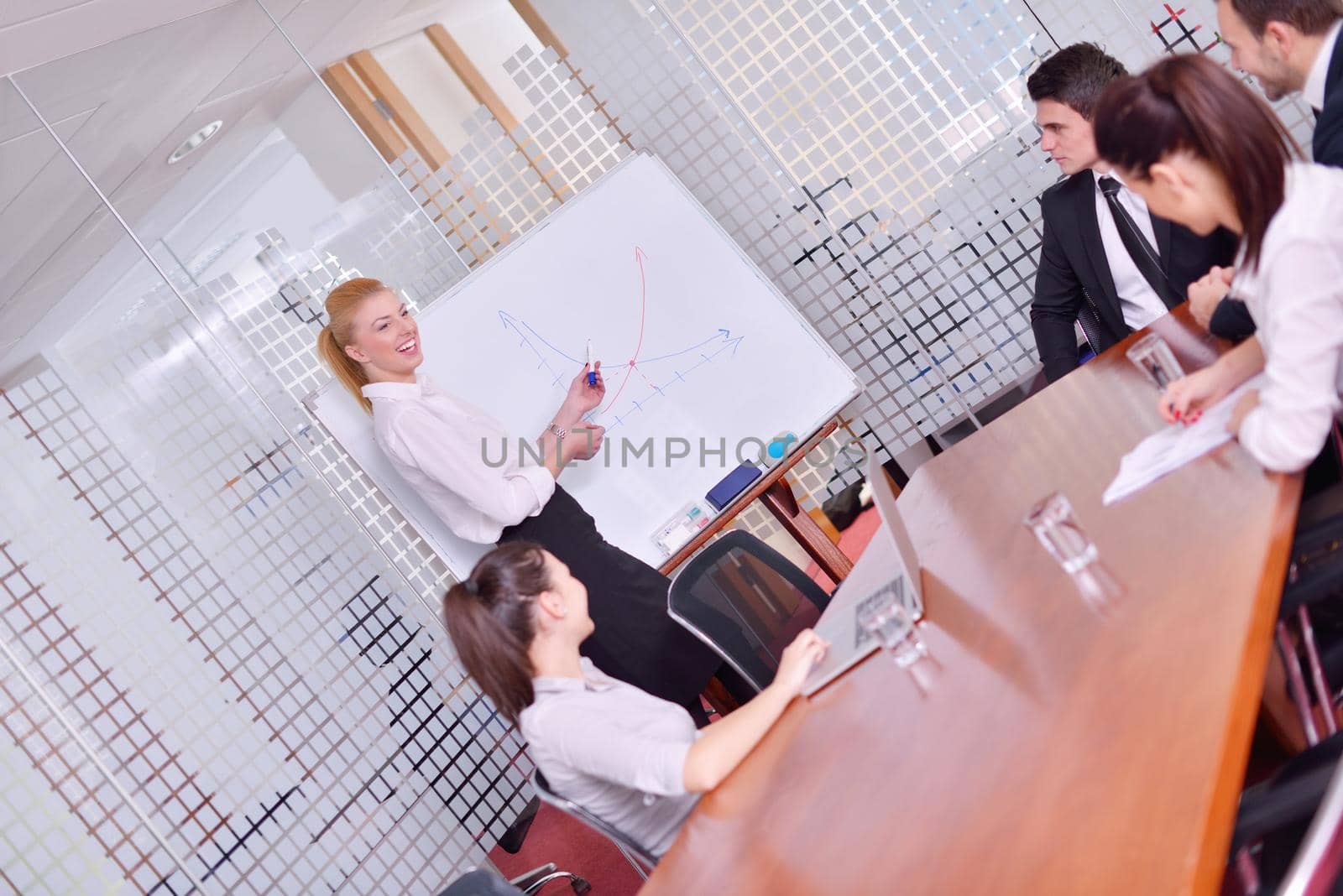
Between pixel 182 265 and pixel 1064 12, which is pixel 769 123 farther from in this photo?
pixel 182 265

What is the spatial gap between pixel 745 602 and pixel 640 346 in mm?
1317

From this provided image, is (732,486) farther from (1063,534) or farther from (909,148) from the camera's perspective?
(1063,534)

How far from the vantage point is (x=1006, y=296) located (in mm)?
4020

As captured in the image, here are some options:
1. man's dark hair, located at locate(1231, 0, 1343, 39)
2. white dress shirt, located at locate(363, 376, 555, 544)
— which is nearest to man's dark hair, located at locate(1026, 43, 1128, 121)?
man's dark hair, located at locate(1231, 0, 1343, 39)

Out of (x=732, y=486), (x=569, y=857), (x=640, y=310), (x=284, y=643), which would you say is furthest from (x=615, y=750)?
(x=569, y=857)

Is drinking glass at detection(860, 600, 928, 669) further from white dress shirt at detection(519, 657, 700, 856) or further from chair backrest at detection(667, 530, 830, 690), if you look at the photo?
chair backrest at detection(667, 530, 830, 690)

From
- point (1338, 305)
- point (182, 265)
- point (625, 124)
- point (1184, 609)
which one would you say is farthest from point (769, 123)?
point (1184, 609)

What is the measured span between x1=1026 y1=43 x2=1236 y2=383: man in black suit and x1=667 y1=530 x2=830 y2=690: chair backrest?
1.18m

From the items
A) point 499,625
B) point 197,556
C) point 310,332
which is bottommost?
point 499,625

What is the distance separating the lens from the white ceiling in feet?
9.43

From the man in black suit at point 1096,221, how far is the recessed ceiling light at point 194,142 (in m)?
2.90

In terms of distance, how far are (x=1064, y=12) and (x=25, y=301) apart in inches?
136

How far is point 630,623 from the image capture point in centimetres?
290

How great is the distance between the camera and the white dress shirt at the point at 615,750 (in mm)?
1793
